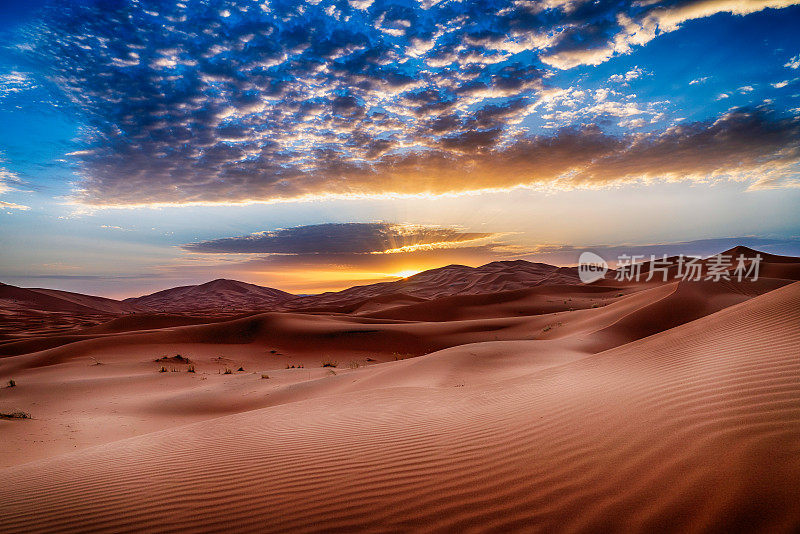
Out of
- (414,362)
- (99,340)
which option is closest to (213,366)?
(99,340)

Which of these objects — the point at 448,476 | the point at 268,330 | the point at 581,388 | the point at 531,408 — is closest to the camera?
the point at 448,476

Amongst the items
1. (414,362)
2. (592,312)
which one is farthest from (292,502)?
(592,312)

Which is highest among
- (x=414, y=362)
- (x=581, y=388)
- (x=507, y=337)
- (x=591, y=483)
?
(x=591, y=483)

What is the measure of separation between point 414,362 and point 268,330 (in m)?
14.0

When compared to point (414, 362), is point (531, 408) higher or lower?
higher

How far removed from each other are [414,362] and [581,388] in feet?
24.7

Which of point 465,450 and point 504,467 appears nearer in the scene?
point 504,467

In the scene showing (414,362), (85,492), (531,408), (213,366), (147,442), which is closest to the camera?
(85,492)

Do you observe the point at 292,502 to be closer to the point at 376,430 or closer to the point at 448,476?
the point at 448,476

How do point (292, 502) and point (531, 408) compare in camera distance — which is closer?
point (292, 502)

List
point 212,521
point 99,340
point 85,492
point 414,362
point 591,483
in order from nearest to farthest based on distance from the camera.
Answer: point 591,483
point 212,521
point 85,492
point 414,362
point 99,340

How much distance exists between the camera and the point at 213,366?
1691 centimetres

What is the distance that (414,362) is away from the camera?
40.9 ft

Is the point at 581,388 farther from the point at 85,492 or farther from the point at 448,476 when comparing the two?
the point at 85,492
